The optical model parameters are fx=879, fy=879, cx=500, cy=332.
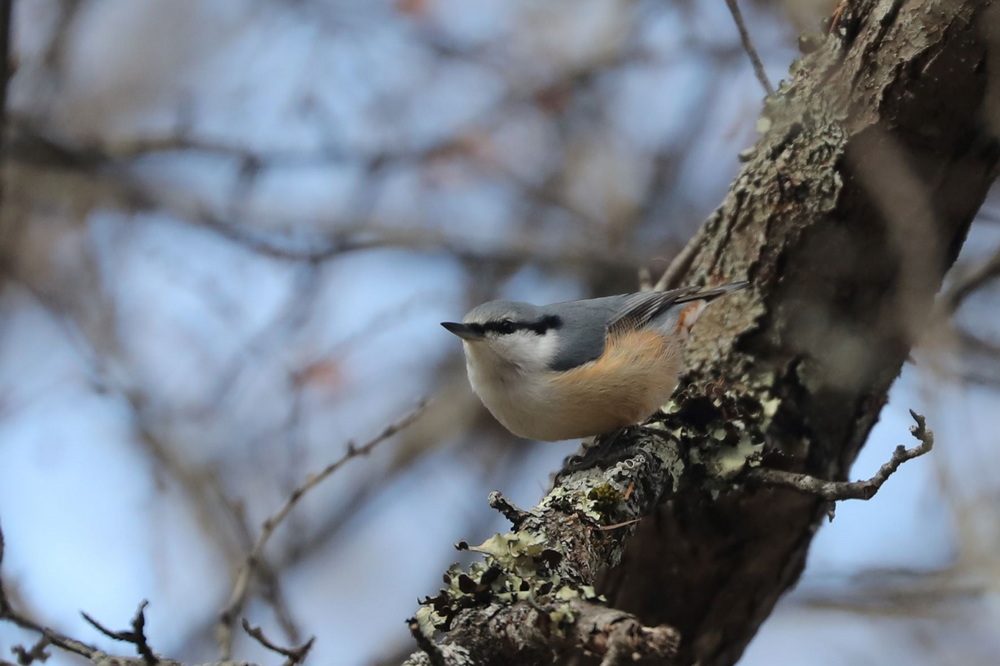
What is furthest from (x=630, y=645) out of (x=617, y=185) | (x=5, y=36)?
(x=617, y=185)

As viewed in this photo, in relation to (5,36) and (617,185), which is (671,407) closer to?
(5,36)

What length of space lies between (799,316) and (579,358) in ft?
2.00

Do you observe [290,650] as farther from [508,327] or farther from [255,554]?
[508,327]

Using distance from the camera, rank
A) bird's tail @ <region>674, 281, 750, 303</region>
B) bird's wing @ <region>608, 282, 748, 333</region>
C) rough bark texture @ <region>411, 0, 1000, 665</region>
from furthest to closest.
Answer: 1. bird's wing @ <region>608, 282, 748, 333</region>
2. bird's tail @ <region>674, 281, 750, 303</region>
3. rough bark texture @ <region>411, 0, 1000, 665</region>

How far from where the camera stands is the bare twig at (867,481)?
1.55 m

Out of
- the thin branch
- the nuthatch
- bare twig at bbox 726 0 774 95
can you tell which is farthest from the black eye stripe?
the thin branch

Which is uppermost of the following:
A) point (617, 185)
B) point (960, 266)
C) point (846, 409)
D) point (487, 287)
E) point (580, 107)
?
point (580, 107)

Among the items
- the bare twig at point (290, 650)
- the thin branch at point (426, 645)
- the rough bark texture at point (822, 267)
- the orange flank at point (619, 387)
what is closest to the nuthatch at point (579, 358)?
the orange flank at point (619, 387)

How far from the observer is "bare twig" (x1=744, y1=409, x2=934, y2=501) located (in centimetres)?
155

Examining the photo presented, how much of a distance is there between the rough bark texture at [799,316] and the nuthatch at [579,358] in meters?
0.10

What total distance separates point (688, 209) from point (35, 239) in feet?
13.0

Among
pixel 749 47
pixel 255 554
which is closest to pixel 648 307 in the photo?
pixel 749 47

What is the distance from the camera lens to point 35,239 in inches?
212

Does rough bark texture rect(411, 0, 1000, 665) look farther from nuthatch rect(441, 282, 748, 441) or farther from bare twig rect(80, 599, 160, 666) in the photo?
bare twig rect(80, 599, 160, 666)
